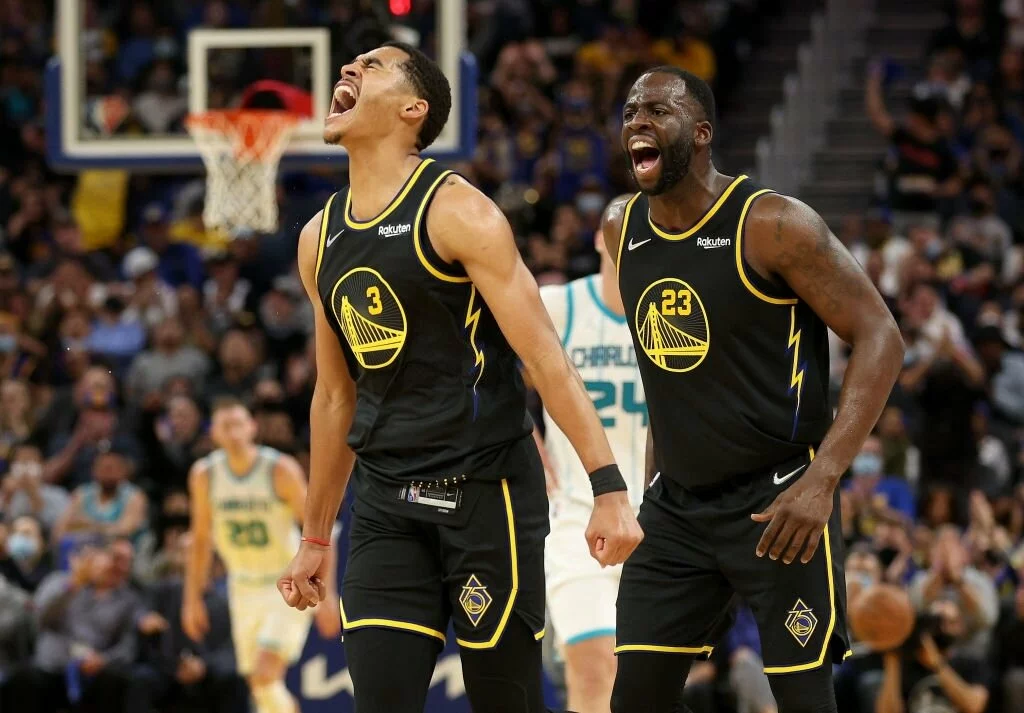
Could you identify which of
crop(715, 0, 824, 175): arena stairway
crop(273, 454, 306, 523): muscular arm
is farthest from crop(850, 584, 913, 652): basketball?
crop(715, 0, 824, 175): arena stairway

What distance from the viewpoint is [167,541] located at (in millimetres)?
11992

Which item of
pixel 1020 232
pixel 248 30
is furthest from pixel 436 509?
pixel 1020 232

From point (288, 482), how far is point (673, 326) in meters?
5.84

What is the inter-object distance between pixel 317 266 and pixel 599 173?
37.6 ft

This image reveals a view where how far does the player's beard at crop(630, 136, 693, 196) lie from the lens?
5.27 metres

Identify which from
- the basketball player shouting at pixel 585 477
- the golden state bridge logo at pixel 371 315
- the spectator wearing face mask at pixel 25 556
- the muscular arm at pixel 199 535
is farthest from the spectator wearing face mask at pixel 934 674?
the spectator wearing face mask at pixel 25 556

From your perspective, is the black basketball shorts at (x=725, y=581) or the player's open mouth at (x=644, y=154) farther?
the player's open mouth at (x=644, y=154)

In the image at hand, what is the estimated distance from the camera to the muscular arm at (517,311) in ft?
16.4

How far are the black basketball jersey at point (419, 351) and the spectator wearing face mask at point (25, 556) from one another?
7314 mm

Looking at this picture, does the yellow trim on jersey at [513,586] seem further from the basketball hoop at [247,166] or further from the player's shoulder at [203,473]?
the player's shoulder at [203,473]

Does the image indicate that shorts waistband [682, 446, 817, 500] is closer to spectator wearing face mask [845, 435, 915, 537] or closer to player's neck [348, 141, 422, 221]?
player's neck [348, 141, 422, 221]

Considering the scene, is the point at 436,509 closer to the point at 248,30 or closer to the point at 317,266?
the point at 317,266

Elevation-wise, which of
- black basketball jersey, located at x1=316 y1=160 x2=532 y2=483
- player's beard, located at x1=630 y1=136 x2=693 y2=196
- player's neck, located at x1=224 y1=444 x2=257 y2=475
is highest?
player's beard, located at x1=630 y1=136 x2=693 y2=196

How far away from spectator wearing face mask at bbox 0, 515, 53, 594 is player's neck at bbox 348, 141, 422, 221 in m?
7.38
